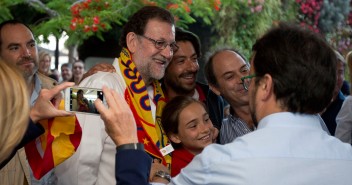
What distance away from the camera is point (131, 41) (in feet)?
11.9

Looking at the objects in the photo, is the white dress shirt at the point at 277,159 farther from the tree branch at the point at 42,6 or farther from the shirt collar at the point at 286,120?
the tree branch at the point at 42,6

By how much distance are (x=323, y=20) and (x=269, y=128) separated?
13373 millimetres

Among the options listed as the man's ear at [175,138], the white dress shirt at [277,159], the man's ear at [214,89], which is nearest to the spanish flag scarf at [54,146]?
the white dress shirt at [277,159]

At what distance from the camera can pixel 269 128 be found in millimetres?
2064

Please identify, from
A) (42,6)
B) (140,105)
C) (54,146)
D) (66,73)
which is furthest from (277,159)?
(66,73)

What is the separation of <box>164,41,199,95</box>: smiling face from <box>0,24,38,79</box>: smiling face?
3.52ft

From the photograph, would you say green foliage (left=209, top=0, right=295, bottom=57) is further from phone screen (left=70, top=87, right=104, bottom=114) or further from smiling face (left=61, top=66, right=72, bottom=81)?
phone screen (left=70, top=87, right=104, bottom=114)

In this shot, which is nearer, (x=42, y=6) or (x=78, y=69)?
(x=42, y=6)

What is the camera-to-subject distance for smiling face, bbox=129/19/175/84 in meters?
3.55

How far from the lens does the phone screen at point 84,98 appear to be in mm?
2303

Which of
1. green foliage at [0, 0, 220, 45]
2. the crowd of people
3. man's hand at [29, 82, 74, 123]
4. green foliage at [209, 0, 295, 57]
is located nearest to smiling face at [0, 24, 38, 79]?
the crowd of people

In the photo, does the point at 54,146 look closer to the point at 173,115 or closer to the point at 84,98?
the point at 84,98

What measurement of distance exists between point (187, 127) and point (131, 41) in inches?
24.5

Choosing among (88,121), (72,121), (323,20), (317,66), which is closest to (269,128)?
(317,66)
